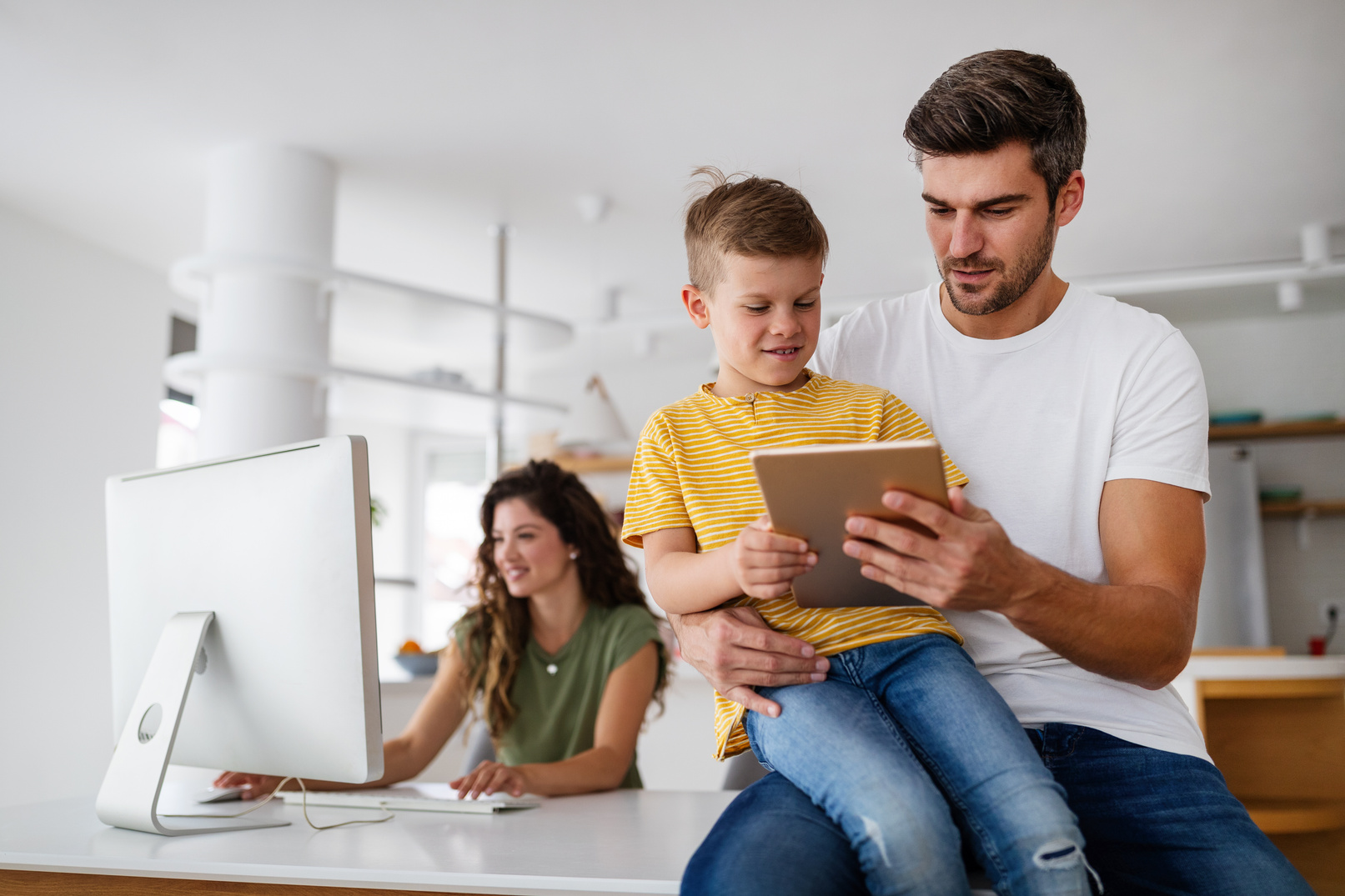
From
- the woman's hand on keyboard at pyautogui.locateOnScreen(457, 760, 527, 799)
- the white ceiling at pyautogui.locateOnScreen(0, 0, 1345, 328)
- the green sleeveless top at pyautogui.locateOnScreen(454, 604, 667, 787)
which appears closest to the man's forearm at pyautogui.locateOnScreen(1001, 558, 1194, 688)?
the woman's hand on keyboard at pyautogui.locateOnScreen(457, 760, 527, 799)

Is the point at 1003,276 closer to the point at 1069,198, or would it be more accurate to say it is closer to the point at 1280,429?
the point at 1069,198

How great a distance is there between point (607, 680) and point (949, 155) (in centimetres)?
131

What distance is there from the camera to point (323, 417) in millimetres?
3793

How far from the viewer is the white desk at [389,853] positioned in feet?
3.48

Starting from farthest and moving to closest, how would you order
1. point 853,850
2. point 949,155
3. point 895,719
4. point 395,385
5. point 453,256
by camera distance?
1. point 453,256
2. point 395,385
3. point 949,155
4. point 895,719
5. point 853,850

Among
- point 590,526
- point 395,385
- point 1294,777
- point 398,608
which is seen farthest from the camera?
point 398,608

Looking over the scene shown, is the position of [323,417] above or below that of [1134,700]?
above

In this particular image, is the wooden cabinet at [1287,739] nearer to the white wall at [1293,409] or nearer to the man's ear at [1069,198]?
the man's ear at [1069,198]

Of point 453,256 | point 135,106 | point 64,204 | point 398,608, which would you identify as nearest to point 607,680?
point 135,106

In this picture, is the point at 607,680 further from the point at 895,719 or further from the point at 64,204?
the point at 64,204

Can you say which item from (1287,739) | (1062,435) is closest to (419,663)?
(1287,739)

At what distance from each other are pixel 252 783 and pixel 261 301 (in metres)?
2.35

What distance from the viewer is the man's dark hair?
51.7 inches

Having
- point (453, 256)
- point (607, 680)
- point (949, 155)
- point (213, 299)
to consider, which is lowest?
point (607, 680)
